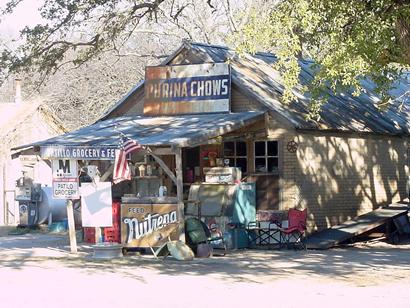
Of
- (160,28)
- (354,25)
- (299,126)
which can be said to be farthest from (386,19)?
(160,28)

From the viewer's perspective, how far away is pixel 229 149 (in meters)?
22.9

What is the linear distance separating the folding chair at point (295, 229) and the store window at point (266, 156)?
68.0 inches

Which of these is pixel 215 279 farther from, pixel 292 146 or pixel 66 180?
pixel 292 146

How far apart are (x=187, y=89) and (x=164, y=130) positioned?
2333mm

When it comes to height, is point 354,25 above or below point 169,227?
above

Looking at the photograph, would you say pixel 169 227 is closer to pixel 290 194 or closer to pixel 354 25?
pixel 290 194

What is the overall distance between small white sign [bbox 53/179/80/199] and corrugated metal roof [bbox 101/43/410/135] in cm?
492

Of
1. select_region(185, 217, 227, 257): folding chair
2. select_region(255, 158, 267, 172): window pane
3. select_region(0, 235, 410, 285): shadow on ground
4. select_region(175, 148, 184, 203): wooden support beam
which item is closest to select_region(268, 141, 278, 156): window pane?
select_region(255, 158, 267, 172): window pane

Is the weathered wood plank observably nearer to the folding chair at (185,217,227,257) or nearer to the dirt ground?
the dirt ground

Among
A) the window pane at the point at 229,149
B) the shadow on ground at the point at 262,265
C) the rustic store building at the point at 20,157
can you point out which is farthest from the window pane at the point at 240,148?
the rustic store building at the point at 20,157

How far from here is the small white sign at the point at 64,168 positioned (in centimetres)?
1994

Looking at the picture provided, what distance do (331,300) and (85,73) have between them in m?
34.6

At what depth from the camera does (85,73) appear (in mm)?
45250

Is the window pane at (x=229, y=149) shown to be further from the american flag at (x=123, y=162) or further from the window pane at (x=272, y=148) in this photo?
the american flag at (x=123, y=162)
